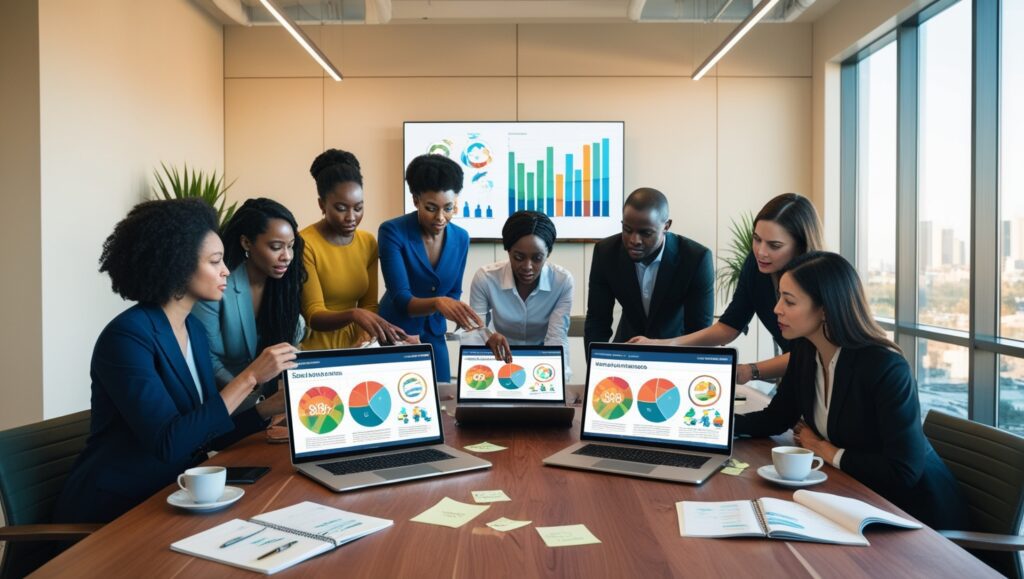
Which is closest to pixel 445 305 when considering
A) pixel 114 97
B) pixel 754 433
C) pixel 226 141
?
pixel 754 433

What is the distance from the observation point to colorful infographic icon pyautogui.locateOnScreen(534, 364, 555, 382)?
8.45ft

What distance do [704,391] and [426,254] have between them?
5.04 ft

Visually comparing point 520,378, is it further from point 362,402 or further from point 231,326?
point 231,326

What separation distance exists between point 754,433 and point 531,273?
1.16m

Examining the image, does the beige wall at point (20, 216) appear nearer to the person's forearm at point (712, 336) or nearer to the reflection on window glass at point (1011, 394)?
the person's forearm at point (712, 336)

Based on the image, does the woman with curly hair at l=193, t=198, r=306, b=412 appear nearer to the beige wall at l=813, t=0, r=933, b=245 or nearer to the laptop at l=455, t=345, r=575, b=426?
the laptop at l=455, t=345, r=575, b=426

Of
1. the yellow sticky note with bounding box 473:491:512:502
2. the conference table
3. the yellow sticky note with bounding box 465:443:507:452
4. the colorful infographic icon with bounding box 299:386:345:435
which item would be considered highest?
the colorful infographic icon with bounding box 299:386:345:435

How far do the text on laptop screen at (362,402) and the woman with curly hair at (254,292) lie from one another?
65 centimetres

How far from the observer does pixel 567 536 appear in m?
1.50

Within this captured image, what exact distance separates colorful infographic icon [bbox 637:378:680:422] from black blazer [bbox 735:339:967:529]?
423mm

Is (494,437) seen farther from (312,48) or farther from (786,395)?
(312,48)

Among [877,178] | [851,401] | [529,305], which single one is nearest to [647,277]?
[529,305]

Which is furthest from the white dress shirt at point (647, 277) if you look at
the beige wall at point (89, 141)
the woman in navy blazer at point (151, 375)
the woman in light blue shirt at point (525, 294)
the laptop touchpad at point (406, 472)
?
the beige wall at point (89, 141)

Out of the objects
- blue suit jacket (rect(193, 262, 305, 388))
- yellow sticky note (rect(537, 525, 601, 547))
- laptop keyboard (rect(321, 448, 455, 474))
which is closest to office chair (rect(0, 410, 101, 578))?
blue suit jacket (rect(193, 262, 305, 388))
